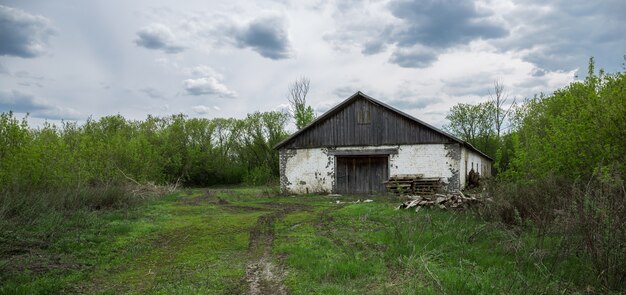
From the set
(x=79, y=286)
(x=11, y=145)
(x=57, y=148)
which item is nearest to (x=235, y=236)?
(x=79, y=286)

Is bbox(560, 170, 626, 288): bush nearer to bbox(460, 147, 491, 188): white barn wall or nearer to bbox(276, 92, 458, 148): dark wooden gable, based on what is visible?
bbox(276, 92, 458, 148): dark wooden gable

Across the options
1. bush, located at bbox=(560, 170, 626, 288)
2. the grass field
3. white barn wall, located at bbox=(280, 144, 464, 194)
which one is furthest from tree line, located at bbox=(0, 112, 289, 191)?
bush, located at bbox=(560, 170, 626, 288)

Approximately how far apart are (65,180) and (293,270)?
1237 cm

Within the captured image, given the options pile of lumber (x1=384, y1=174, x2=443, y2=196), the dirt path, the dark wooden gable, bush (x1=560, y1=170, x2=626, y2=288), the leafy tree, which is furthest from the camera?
the leafy tree

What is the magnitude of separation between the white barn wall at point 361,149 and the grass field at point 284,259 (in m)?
10.3

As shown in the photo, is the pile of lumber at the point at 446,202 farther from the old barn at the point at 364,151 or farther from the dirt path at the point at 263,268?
the old barn at the point at 364,151

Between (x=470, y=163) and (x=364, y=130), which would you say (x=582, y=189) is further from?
(x=470, y=163)

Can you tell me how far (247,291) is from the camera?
583cm

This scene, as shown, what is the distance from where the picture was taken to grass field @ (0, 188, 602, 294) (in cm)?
583

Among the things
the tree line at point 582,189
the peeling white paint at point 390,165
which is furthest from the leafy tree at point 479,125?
the tree line at point 582,189

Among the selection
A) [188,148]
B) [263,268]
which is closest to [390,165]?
[263,268]

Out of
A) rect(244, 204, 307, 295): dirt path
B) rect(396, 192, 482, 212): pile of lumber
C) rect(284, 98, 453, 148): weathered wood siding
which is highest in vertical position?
rect(284, 98, 453, 148): weathered wood siding

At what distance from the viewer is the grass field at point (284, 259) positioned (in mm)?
5828

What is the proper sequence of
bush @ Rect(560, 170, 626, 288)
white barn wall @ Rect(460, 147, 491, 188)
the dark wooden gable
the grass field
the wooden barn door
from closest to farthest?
bush @ Rect(560, 170, 626, 288) → the grass field → the dark wooden gable → the wooden barn door → white barn wall @ Rect(460, 147, 491, 188)
